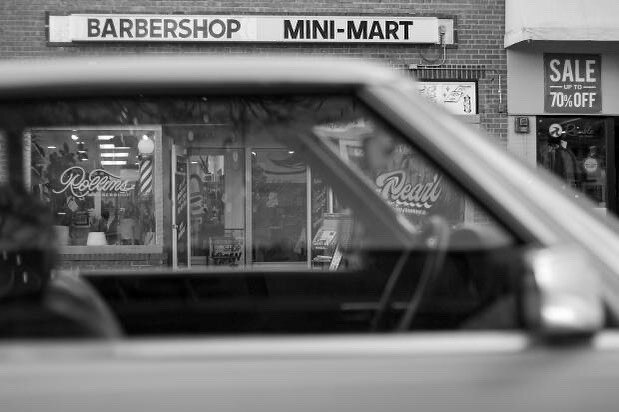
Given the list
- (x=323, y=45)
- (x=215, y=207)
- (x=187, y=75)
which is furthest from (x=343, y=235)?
(x=323, y=45)

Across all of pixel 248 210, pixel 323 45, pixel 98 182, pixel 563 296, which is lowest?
pixel 563 296

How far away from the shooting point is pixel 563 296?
1531 millimetres

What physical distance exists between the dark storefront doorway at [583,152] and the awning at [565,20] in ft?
4.12

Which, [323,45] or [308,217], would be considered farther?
[323,45]

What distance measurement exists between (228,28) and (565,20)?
4.76 m

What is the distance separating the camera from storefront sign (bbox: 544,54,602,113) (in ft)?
37.8

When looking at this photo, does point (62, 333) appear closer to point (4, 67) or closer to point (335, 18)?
point (4, 67)

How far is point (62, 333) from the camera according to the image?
172cm

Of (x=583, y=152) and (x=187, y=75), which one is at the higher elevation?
(x=583, y=152)

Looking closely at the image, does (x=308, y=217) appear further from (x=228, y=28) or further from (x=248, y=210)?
(x=228, y=28)

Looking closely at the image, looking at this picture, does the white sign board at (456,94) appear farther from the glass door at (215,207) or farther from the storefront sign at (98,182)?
the storefront sign at (98,182)

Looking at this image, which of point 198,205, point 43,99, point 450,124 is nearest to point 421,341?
point 450,124

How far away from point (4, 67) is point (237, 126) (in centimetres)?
68

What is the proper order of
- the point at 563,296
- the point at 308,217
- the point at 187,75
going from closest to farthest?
the point at 563,296
the point at 187,75
the point at 308,217
